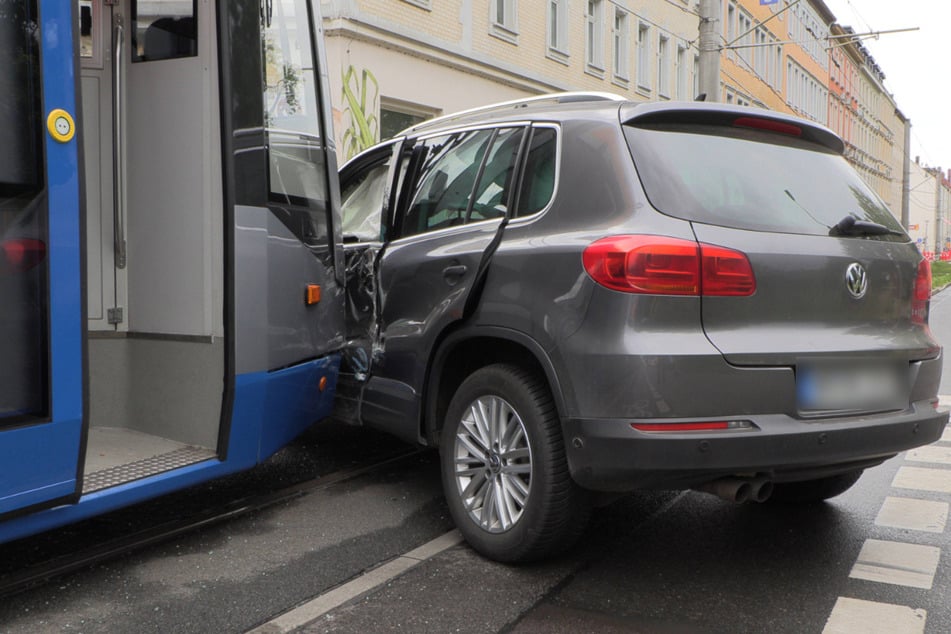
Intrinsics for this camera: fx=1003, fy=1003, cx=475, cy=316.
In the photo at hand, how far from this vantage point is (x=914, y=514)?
16.6 feet

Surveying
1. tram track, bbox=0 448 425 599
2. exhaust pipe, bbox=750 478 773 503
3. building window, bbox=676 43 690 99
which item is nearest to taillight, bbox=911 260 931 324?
exhaust pipe, bbox=750 478 773 503

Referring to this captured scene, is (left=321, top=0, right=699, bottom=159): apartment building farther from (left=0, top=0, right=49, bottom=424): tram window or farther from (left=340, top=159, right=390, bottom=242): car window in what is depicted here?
(left=0, top=0, right=49, bottom=424): tram window

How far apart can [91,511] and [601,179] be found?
7.39 feet

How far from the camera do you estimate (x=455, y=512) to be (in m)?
4.34

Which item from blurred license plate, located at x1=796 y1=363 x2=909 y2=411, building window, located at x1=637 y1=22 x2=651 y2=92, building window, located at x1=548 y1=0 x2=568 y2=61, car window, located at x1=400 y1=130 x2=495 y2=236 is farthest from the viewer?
building window, located at x1=637 y1=22 x2=651 y2=92

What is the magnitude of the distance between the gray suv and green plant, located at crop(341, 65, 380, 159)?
400 inches

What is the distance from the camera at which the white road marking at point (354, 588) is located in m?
3.47

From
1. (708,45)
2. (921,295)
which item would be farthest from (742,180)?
(708,45)

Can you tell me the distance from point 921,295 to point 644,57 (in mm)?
24348

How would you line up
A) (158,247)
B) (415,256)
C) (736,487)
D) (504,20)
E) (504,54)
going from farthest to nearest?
(504,20)
(504,54)
(415,256)
(158,247)
(736,487)

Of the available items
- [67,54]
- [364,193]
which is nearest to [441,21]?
[364,193]

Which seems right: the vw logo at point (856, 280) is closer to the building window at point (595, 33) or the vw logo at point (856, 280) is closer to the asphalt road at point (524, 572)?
the asphalt road at point (524, 572)

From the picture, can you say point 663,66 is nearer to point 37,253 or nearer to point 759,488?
point 759,488

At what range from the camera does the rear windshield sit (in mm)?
3691
